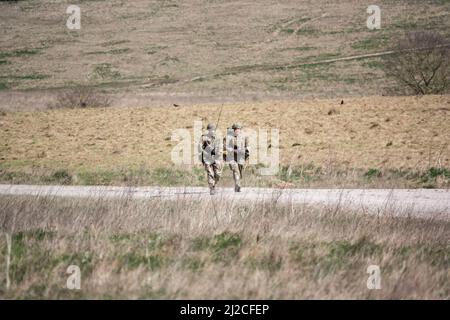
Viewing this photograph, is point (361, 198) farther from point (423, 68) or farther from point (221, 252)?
point (423, 68)

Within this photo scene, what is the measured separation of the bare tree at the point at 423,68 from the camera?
3036 cm

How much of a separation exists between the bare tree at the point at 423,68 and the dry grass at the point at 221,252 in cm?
2395

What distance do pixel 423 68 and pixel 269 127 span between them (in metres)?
11.9

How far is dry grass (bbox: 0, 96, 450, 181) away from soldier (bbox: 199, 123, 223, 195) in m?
5.95

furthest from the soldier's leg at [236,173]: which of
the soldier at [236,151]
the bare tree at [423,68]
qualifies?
the bare tree at [423,68]

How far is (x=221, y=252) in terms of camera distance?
6.44m

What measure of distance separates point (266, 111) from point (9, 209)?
1864cm

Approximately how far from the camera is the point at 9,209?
8.87 meters

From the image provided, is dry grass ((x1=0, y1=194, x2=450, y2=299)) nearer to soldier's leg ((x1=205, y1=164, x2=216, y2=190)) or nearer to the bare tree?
soldier's leg ((x1=205, y1=164, x2=216, y2=190))

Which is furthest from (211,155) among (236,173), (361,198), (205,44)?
(205,44)

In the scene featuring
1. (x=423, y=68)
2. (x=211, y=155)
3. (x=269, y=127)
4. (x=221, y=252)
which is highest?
(x=423, y=68)

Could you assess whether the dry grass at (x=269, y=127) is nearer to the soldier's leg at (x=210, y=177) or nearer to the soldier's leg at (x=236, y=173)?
the soldier's leg at (x=236, y=173)

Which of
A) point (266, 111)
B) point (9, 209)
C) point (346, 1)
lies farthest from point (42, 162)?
point (346, 1)

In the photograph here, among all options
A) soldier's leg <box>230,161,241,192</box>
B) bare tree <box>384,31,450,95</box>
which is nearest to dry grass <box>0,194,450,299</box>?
soldier's leg <box>230,161,241,192</box>
